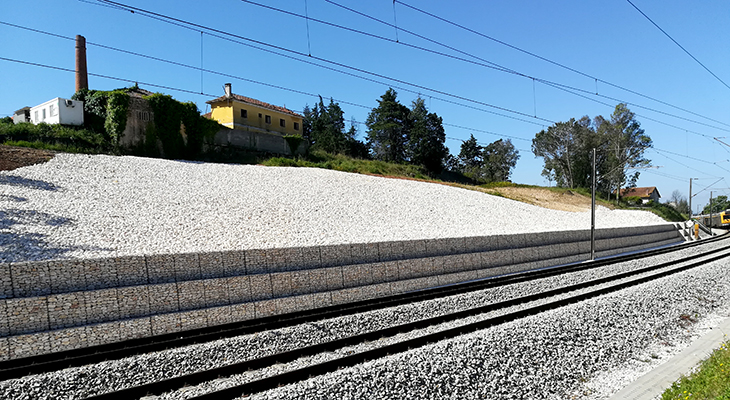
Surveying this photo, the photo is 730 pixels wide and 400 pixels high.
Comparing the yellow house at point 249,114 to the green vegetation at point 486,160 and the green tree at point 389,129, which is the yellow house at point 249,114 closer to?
the green tree at point 389,129

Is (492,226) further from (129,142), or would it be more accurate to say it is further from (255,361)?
(129,142)

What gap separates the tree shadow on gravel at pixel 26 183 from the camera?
1688 centimetres

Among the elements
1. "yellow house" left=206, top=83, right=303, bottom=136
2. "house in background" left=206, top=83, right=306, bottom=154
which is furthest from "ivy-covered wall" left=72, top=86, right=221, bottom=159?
"yellow house" left=206, top=83, right=303, bottom=136

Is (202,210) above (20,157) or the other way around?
the other way around

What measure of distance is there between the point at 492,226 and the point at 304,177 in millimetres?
13126

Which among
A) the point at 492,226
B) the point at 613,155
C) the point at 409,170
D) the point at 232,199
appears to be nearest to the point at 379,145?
→ the point at 409,170

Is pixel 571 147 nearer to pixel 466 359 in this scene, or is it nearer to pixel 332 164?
pixel 332 164

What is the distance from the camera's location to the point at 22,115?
1310 inches

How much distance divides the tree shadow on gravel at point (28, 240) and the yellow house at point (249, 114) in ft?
94.7

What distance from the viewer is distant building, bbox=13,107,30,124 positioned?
107 feet

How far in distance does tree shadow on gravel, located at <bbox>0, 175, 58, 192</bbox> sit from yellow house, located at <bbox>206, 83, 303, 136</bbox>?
24632mm

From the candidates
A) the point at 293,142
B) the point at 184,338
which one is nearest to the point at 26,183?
the point at 184,338

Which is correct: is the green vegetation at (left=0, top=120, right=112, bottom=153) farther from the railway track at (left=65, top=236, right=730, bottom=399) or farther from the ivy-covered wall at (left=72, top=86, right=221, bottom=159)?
the railway track at (left=65, top=236, right=730, bottom=399)

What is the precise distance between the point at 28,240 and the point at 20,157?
441 inches
